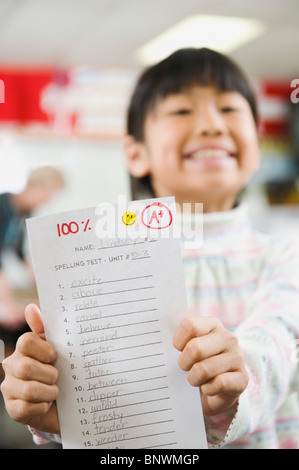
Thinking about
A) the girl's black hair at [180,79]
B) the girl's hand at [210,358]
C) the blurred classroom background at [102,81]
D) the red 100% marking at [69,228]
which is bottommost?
the girl's hand at [210,358]

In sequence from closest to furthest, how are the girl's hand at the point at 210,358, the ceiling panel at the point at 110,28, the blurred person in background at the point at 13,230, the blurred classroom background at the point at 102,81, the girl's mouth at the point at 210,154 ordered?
the girl's hand at the point at 210,358 → the girl's mouth at the point at 210,154 → the blurred person in background at the point at 13,230 → the blurred classroom background at the point at 102,81 → the ceiling panel at the point at 110,28

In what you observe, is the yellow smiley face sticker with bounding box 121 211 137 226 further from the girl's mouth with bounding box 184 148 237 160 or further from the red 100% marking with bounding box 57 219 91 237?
the girl's mouth with bounding box 184 148 237 160

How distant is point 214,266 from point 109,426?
0.80ft

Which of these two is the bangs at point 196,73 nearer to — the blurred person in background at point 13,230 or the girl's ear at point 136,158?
the girl's ear at point 136,158

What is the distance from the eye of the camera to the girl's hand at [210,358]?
42cm

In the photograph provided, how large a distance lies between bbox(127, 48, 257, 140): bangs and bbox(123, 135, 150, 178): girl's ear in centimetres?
1

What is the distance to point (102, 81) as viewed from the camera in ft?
8.14

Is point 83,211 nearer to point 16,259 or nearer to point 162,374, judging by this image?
point 162,374

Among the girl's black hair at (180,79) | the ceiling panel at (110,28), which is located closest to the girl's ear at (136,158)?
the girl's black hair at (180,79)

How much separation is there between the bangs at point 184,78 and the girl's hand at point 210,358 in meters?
0.30

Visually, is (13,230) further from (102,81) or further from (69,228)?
(102,81)

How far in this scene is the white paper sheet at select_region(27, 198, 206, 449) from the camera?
0.43 meters

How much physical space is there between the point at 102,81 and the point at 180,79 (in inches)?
76.1

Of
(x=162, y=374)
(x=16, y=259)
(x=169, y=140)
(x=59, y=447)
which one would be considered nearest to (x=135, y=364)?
(x=162, y=374)
